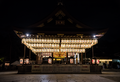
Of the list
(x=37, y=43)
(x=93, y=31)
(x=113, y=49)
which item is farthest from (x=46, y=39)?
(x=113, y=49)

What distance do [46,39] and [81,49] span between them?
28.3 feet

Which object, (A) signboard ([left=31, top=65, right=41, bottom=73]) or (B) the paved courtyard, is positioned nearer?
(B) the paved courtyard

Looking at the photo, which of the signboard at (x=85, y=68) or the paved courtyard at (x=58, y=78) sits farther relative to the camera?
the signboard at (x=85, y=68)

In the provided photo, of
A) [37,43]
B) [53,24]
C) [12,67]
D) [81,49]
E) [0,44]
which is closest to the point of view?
[37,43]

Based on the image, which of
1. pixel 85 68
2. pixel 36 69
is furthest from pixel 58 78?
pixel 85 68

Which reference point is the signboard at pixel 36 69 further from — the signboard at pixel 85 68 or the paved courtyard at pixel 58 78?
the signboard at pixel 85 68

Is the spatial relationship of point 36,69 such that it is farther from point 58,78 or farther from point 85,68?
point 85,68

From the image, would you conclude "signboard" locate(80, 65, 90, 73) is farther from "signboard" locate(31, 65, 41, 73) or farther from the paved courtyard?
"signboard" locate(31, 65, 41, 73)

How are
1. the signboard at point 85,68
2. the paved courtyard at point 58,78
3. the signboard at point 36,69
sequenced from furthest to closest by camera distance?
the signboard at point 85,68
the signboard at point 36,69
the paved courtyard at point 58,78

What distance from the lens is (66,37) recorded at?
58.2ft

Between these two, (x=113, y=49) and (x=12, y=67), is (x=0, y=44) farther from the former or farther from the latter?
(x=113, y=49)

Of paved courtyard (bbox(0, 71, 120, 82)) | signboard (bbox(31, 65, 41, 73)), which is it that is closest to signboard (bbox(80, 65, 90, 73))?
paved courtyard (bbox(0, 71, 120, 82))

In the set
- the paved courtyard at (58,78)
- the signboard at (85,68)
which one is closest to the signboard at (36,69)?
the paved courtyard at (58,78)

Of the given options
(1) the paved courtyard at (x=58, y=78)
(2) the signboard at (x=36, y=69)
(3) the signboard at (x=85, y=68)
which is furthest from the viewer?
(3) the signboard at (x=85, y=68)
